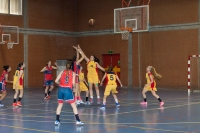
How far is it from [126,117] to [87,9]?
22289 mm

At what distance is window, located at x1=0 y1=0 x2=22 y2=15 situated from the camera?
30.0m

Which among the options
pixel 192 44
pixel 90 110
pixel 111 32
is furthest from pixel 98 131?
pixel 111 32

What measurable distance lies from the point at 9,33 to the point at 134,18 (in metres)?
9.93

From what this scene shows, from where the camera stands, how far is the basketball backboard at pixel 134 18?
26.1m

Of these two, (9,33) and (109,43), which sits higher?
(9,33)

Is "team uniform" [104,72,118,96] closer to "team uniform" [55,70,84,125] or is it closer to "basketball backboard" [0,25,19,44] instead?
"team uniform" [55,70,84,125]

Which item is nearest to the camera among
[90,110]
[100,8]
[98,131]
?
[98,131]

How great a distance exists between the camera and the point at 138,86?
30.5 meters

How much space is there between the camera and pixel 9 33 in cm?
2986

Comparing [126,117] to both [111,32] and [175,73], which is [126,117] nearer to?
[175,73]

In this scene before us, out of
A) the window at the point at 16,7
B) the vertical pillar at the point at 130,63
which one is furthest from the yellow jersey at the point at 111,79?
the window at the point at 16,7

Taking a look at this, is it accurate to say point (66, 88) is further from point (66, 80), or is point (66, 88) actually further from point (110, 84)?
point (110, 84)

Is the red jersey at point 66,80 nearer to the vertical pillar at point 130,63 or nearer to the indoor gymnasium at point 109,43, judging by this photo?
the indoor gymnasium at point 109,43

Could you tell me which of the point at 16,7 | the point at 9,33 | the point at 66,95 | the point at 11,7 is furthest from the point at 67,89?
the point at 16,7
